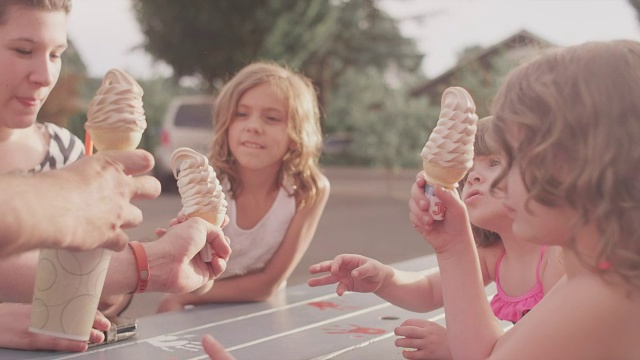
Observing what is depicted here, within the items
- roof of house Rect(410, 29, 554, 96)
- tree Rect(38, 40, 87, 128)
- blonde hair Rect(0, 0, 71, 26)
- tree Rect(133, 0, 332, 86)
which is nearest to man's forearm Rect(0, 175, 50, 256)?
blonde hair Rect(0, 0, 71, 26)

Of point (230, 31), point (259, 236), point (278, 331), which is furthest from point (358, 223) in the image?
point (230, 31)

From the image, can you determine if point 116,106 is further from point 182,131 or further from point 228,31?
point 228,31

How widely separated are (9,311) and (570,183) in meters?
1.51

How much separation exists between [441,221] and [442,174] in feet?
0.37

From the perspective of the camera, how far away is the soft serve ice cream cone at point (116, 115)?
153cm

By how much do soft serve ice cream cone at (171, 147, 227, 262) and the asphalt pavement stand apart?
301 centimetres

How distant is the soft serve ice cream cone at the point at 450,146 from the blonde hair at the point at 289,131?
1.72 metres

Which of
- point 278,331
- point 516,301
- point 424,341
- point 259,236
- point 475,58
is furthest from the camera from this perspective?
point 475,58

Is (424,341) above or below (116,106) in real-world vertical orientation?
below

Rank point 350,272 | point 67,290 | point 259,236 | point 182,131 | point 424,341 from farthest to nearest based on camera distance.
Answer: point 182,131
point 259,236
point 350,272
point 424,341
point 67,290

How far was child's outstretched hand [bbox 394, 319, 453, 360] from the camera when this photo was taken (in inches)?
75.3

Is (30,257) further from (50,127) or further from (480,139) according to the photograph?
(480,139)

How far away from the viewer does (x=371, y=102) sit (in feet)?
83.8

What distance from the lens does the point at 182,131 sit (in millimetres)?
15375
